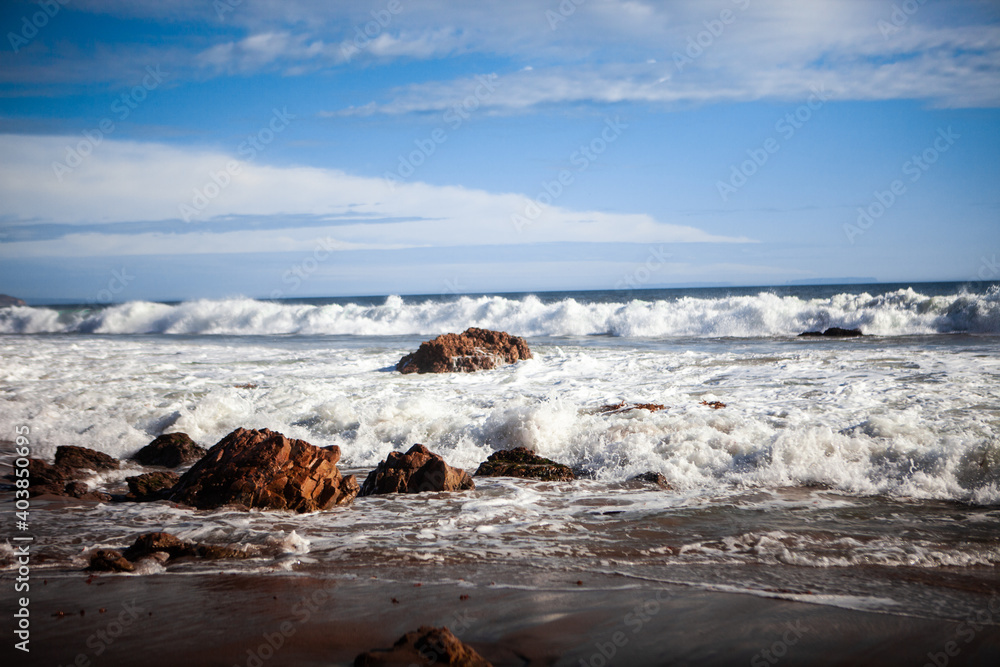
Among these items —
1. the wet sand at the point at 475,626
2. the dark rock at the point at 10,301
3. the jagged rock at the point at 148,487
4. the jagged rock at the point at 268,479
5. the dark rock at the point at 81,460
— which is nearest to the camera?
the wet sand at the point at 475,626

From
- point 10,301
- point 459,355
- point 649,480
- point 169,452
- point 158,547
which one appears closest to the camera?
point 158,547

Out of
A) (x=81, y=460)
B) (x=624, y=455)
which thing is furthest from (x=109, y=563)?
(x=624, y=455)

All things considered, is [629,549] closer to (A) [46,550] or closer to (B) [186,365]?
(A) [46,550]

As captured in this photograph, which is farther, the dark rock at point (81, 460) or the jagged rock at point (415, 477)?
the dark rock at point (81, 460)

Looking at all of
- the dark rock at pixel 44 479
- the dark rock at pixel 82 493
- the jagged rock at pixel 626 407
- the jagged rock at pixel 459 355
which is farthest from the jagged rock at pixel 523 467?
the jagged rock at pixel 459 355

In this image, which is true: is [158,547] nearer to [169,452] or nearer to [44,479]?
[44,479]

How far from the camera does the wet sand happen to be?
3.02 meters

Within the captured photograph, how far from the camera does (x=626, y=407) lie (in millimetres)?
8969

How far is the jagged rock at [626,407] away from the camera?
8789mm

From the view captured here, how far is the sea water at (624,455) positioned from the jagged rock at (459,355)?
536 millimetres

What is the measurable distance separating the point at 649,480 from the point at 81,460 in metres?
6.48

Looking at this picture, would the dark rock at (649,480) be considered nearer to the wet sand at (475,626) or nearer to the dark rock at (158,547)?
the wet sand at (475,626)

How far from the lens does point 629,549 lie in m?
4.55

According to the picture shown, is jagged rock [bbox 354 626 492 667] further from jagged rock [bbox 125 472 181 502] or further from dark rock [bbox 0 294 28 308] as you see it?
dark rock [bbox 0 294 28 308]
